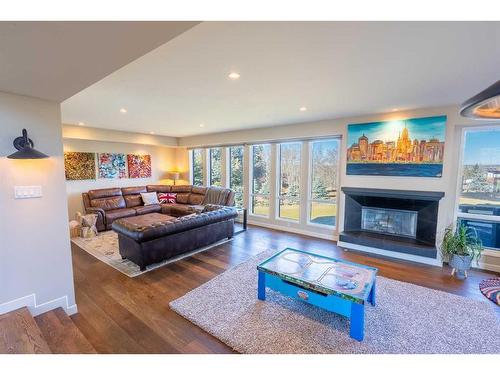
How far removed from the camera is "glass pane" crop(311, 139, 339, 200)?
505 cm

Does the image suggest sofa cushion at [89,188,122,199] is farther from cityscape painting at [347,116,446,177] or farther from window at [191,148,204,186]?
cityscape painting at [347,116,446,177]

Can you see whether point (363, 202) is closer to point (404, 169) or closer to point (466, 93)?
point (404, 169)

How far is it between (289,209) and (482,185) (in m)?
3.57

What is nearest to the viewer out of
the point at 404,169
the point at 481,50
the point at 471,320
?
the point at 481,50

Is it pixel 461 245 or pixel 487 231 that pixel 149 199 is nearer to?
pixel 461 245

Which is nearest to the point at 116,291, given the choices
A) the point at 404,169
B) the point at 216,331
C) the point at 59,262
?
the point at 59,262

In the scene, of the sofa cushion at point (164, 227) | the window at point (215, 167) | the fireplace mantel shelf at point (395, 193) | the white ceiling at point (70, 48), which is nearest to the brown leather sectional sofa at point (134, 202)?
the window at point (215, 167)

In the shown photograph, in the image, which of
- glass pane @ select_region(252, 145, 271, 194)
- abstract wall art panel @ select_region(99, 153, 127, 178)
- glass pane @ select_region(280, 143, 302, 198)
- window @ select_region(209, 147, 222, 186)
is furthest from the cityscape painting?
abstract wall art panel @ select_region(99, 153, 127, 178)

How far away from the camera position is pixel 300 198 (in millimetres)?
5543

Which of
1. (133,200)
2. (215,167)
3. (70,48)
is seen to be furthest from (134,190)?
(70,48)

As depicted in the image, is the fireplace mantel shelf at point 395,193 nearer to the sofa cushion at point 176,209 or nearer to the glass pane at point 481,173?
the glass pane at point 481,173

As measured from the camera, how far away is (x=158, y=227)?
3.45 metres

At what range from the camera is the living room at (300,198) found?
1689 mm
